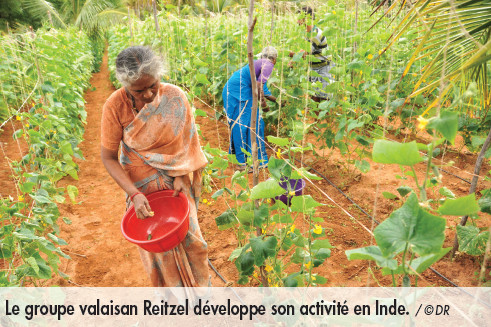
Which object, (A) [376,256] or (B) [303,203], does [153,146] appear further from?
(A) [376,256]

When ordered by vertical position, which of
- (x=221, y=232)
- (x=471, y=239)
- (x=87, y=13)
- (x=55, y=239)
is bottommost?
(x=221, y=232)

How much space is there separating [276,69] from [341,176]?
138 cm

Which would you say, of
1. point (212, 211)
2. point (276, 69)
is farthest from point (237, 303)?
point (276, 69)

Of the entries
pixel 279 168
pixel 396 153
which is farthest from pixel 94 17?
pixel 396 153

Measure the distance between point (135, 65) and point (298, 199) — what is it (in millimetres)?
848

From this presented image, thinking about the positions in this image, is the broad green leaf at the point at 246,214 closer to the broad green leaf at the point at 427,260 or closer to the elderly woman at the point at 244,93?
the broad green leaf at the point at 427,260

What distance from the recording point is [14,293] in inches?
53.3

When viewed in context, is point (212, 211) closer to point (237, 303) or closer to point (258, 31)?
point (237, 303)

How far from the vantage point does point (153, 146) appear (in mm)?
1659

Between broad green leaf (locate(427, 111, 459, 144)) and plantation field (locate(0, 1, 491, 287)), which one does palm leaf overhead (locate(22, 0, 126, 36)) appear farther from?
broad green leaf (locate(427, 111, 459, 144))

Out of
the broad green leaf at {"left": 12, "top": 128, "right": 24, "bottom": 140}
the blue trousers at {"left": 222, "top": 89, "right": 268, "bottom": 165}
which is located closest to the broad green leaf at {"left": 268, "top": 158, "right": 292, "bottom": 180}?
the broad green leaf at {"left": 12, "top": 128, "right": 24, "bottom": 140}

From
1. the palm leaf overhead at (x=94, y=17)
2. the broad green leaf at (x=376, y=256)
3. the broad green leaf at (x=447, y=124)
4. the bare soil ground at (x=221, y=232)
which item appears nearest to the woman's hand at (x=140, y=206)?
the bare soil ground at (x=221, y=232)

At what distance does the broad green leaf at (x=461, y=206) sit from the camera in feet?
2.43

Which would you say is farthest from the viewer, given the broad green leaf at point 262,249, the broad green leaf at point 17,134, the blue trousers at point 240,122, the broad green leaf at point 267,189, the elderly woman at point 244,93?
the blue trousers at point 240,122
